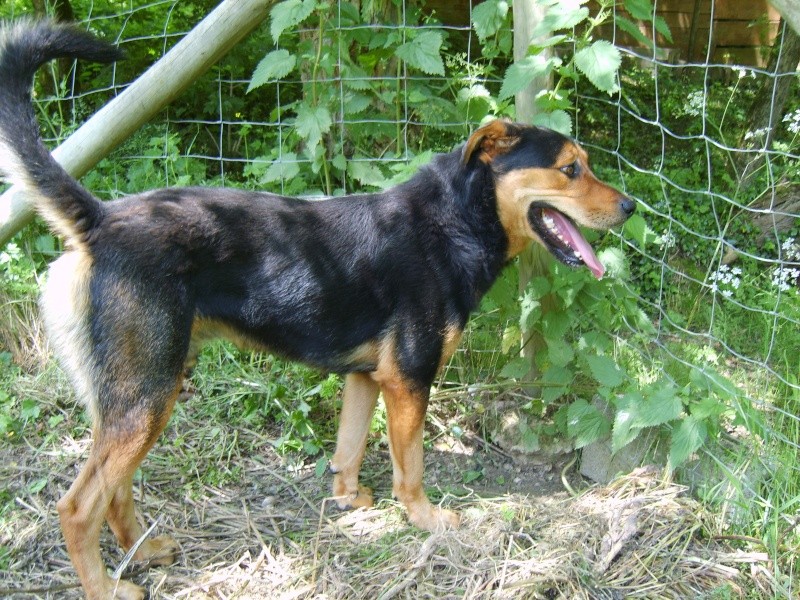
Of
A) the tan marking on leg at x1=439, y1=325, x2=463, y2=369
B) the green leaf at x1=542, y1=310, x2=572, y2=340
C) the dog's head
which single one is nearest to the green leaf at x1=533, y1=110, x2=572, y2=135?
the dog's head

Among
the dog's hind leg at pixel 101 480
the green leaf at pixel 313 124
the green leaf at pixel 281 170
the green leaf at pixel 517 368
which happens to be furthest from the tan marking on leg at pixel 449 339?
the green leaf at pixel 281 170

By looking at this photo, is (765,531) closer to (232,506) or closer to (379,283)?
(379,283)

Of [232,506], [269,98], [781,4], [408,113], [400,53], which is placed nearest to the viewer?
[781,4]

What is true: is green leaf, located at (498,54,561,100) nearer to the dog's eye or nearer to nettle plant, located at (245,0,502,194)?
the dog's eye

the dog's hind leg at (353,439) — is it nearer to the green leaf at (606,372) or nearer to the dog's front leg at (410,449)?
the dog's front leg at (410,449)

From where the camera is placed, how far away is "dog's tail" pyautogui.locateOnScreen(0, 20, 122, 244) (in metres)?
2.78

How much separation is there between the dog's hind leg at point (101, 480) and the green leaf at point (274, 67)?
182 centimetres

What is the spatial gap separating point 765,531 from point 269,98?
5906mm

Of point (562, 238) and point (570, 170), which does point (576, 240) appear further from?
point (570, 170)

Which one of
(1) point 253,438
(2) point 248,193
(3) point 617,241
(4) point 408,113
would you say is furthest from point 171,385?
(3) point 617,241

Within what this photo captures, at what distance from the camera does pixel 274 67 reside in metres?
4.01

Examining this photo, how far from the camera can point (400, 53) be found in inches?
154

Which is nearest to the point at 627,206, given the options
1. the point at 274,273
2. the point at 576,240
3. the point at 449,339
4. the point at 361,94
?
the point at 576,240

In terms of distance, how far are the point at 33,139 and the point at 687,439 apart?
287 centimetres
